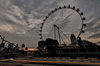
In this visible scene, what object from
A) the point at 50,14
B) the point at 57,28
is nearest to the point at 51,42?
the point at 57,28

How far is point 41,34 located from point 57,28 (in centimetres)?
1130

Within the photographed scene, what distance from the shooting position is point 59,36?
3459 centimetres

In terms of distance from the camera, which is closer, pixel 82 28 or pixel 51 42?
pixel 82 28

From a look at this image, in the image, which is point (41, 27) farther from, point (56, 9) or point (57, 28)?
point (56, 9)

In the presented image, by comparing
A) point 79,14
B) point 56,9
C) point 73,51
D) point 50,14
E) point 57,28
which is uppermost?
point 56,9

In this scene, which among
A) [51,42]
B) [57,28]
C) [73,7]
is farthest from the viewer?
[51,42]

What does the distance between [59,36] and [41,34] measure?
39.8ft

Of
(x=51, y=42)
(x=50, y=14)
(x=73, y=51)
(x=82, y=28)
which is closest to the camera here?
(x=73, y=51)

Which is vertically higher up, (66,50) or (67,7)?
(67,7)

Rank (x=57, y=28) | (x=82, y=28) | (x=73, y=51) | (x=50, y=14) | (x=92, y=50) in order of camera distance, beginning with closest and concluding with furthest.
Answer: (x=92, y=50)
(x=73, y=51)
(x=82, y=28)
(x=57, y=28)
(x=50, y=14)

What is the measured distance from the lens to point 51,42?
187ft

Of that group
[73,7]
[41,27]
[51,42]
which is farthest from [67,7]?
[51,42]

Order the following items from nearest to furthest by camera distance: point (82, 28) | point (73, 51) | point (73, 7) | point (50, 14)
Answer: point (73, 51) → point (82, 28) → point (73, 7) → point (50, 14)

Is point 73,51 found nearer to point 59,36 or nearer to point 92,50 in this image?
point 92,50
